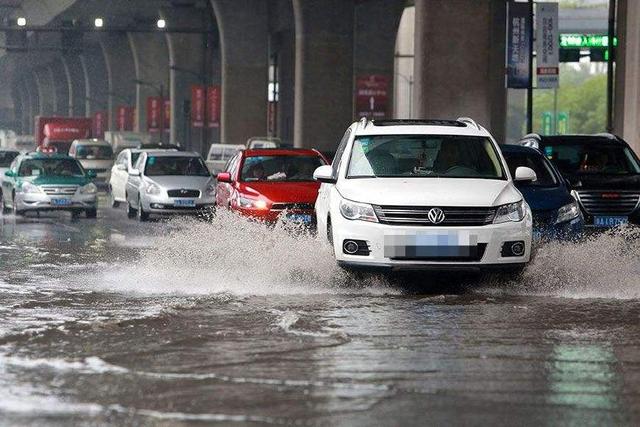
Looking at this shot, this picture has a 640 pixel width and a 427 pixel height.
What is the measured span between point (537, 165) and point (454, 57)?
15.2 meters

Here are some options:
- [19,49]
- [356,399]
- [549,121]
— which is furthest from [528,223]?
[549,121]

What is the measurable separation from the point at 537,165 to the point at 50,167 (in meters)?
18.0

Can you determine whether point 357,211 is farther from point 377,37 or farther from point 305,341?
point 377,37

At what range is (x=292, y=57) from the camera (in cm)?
7738

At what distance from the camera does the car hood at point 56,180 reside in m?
33.9

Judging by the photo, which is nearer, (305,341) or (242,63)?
(305,341)

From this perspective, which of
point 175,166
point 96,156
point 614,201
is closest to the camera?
point 614,201

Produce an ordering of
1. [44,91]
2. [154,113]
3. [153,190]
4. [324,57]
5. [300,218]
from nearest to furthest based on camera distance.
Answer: [300,218], [153,190], [324,57], [154,113], [44,91]

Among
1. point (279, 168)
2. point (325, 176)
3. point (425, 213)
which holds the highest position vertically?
point (325, 176)

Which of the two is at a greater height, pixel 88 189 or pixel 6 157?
pixel 6 157

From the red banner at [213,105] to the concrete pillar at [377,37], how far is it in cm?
1542

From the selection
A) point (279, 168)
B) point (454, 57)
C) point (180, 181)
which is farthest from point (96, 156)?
point (279, 168)

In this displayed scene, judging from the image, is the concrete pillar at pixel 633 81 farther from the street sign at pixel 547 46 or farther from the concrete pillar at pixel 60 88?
the concrete pillar at pixel 60 88

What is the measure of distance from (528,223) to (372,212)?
1438mm
